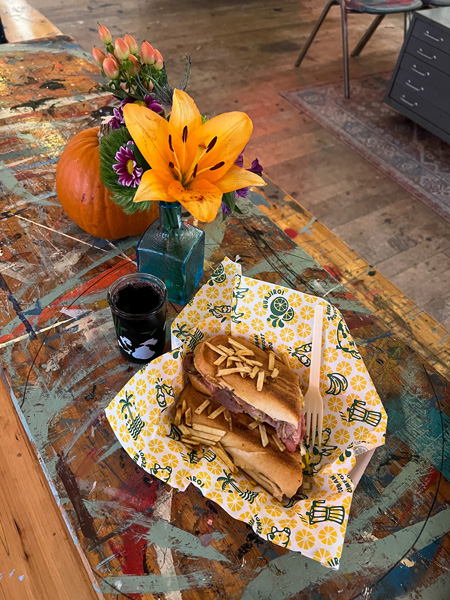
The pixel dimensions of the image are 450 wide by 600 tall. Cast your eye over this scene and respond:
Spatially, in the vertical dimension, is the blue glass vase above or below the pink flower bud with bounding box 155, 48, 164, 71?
below

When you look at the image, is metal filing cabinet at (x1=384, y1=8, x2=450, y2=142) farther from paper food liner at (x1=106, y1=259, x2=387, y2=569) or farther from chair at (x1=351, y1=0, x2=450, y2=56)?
paper food liner at (x1=106, y1=259, x2=387, y2=569)

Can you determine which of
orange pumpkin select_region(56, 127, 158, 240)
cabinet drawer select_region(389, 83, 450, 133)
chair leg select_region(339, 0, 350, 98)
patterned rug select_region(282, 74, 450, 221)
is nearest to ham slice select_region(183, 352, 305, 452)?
orange pumpkin select_region(56, 127, 158, 240)

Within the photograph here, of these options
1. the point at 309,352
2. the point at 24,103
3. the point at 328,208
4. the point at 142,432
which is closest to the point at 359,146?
the point at 328,208

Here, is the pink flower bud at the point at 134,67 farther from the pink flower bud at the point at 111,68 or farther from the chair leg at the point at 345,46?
the chair leg at the point at 345,46

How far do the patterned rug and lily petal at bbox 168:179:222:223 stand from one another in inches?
71.1

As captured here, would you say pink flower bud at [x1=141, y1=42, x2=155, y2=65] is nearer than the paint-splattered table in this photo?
No

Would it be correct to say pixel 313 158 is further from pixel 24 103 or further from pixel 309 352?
pixel 309 352

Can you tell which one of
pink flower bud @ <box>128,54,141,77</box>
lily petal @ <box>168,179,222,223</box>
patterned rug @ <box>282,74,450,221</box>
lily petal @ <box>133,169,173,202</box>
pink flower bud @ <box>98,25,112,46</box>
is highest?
pink flower bud @ <box>98,25,112,46</box>

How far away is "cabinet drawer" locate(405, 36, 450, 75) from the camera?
228 cm

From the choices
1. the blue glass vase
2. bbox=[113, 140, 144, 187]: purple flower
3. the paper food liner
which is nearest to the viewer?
the paper food liner

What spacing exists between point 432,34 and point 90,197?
7.17 feet

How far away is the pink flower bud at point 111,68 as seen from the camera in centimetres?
67

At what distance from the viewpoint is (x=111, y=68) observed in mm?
675

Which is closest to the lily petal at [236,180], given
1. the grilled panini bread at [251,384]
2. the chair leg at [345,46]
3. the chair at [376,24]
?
the grilled panini bread at [251,384]
